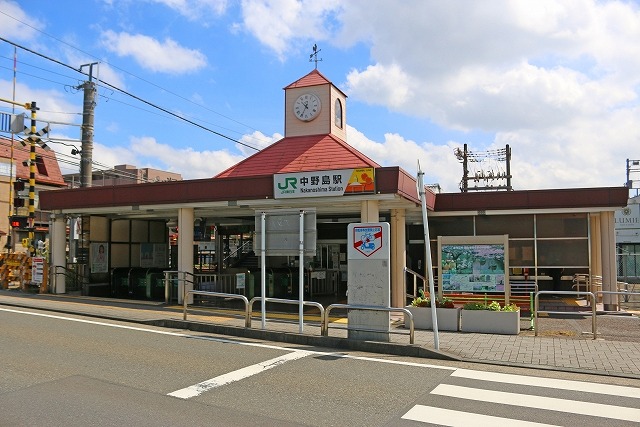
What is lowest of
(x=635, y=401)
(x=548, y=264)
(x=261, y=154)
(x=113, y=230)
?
(x=635, y=401)

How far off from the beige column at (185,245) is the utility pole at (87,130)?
8497 mm

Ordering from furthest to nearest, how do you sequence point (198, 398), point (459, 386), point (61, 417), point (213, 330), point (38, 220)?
1. point (38, 220)
2. point (213, 330)
3. point (459, 386)
4. point (198, 398)
5. point (61, 417)

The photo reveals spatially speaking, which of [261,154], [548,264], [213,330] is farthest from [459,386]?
[261,154]

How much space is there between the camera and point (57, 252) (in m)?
19.1

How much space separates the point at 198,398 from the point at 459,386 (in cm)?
347

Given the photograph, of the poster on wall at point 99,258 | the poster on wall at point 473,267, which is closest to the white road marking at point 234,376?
the poster on wall at point 473,267

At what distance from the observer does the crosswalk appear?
559cm

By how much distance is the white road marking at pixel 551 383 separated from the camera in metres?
6.79

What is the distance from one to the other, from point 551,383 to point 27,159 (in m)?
36.6

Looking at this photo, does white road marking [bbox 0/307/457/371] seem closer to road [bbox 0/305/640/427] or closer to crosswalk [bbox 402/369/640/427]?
road [bbox 0/305/640/427]

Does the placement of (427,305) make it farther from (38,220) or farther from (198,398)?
(38,220)

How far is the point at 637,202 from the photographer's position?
1694 inches

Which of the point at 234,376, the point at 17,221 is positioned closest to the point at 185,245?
the point at 17,221

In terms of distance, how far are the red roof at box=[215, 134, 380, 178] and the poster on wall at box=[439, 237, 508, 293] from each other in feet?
15.1
